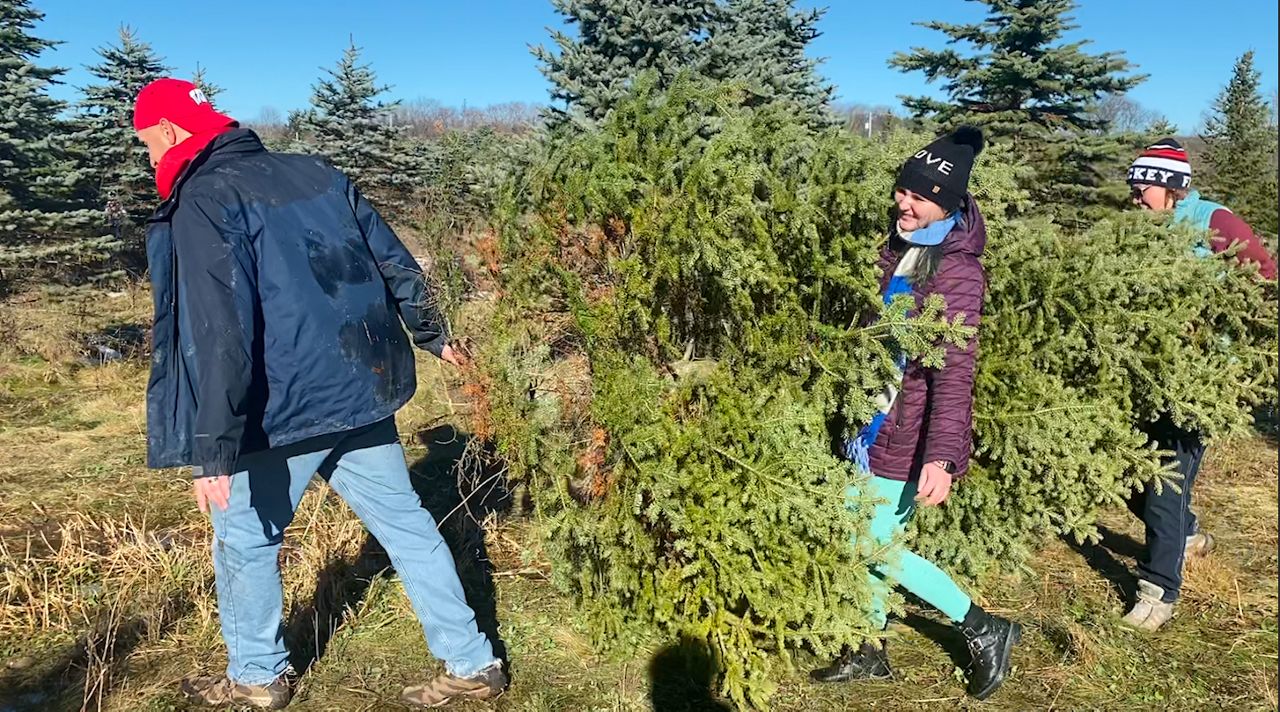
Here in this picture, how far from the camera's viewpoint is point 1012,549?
10.8ft

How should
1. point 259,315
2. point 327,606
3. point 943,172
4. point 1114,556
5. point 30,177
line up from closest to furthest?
point 259,315, point 943,172, point 327,606, point 1114,556, point 30,177

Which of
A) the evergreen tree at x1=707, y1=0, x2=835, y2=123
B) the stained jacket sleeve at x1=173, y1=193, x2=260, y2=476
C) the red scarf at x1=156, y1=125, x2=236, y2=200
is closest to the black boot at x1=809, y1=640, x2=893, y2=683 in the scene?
the stained jacket sleeve at x1=173, y1=193, x2=260, y2=476

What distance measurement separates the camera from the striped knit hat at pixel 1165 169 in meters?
3.41

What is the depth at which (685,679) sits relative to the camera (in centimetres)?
287

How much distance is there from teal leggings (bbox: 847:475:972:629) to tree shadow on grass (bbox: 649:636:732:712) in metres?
0.61

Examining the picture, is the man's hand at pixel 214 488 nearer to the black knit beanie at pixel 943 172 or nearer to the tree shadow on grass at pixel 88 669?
the tree shadow on grass at pixel 88 669

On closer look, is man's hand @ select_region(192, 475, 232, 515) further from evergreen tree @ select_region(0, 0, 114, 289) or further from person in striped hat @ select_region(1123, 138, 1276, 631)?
evergreen tree @ select_region(0, 0, 114, 289)

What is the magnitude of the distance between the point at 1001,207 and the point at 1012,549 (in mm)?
1405

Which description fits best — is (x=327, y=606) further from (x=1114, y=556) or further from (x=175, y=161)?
(x=1114, y=556)

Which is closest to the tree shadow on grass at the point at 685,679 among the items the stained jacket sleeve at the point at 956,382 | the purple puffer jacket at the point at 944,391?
the purple puffer jacket at the point at 944,391

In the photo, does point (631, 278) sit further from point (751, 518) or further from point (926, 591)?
point (926, 591)

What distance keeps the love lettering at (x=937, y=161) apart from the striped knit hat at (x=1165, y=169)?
4.89 ft

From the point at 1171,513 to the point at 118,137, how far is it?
12084mm

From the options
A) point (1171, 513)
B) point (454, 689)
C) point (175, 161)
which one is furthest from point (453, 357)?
point (1171, 513)
